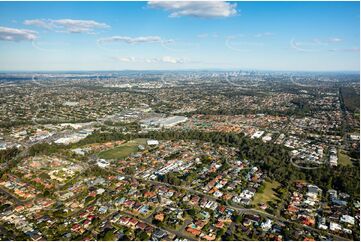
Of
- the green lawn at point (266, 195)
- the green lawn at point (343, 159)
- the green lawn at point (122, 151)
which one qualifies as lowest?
the green lawn at point (266, 195)

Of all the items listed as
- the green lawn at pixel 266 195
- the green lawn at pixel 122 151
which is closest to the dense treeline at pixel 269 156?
the green lawn at pixel 266 195

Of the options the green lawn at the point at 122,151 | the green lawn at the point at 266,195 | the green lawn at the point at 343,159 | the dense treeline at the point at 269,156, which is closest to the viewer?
the green lawn at the point at 266,195

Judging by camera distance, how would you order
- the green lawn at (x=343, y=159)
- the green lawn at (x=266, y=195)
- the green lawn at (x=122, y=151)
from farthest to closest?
the green lawn at (x=122, y=151)
the green lawn at (x=343, y=159)
the green lawn at (x=266, y=195)

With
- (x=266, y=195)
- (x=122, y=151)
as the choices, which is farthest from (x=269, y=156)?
(x=122, y=151)

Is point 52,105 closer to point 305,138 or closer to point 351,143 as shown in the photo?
point 305,138

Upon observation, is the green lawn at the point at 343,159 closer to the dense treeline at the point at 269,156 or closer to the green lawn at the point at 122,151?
the dense treeline at the point at 269,156
